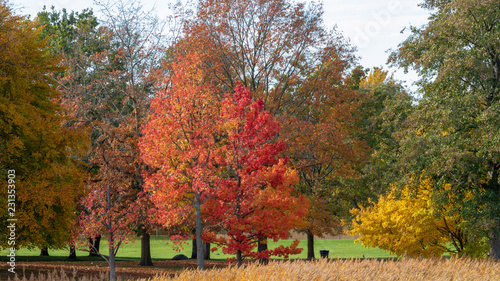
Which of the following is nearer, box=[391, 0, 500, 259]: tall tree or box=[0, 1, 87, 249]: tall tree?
box=[0, 1, 87, 249]: tall tree

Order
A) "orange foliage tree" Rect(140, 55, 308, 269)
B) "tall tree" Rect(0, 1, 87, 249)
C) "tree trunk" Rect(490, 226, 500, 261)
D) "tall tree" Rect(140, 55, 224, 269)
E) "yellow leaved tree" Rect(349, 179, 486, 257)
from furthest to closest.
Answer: "yellow leaved tree" Rect(349, 179, 486, 257)
"tree trunk" Rect(490, 226, 500, 261)
"orange foliage tree" Rect(140, 55, 308, 269)
"tall tree" Rect(140, 55, 224, 269)
"tall tree" Rect(0, 1, 87, 249)

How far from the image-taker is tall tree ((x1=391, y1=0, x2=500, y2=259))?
2006 cm

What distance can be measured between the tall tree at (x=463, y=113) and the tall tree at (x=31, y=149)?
1465cm

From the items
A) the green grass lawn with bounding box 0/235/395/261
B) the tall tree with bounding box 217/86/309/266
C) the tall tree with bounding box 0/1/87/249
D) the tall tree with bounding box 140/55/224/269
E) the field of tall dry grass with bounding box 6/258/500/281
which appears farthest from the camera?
the green grass lawn with bounding box 0/235/395/261

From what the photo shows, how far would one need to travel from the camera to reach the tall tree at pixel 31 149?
1828 cm

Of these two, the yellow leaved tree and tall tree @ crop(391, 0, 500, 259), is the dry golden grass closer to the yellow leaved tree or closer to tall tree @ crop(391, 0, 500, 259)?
tall tree @ crop(391, 0, 500, 259)

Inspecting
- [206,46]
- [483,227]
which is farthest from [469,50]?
[206,46]

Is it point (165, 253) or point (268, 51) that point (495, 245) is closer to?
point (268, 51)

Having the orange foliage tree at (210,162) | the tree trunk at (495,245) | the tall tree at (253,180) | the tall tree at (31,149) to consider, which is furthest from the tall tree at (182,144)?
the tree trunk at (495,245)

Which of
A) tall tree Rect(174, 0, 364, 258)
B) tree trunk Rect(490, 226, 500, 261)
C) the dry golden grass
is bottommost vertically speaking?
tree trunk Rect(490, 226, 500, 261)

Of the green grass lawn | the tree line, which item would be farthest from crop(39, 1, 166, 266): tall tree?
the green grass lawn

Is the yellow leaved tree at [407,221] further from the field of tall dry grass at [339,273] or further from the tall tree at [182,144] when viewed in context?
the field of tall dry grass at [339,273]

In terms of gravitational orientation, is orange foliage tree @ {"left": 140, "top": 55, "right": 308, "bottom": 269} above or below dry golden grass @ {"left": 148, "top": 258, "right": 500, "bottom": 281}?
above

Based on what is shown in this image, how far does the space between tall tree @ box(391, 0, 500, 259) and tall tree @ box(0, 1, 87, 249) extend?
48.1 feet
